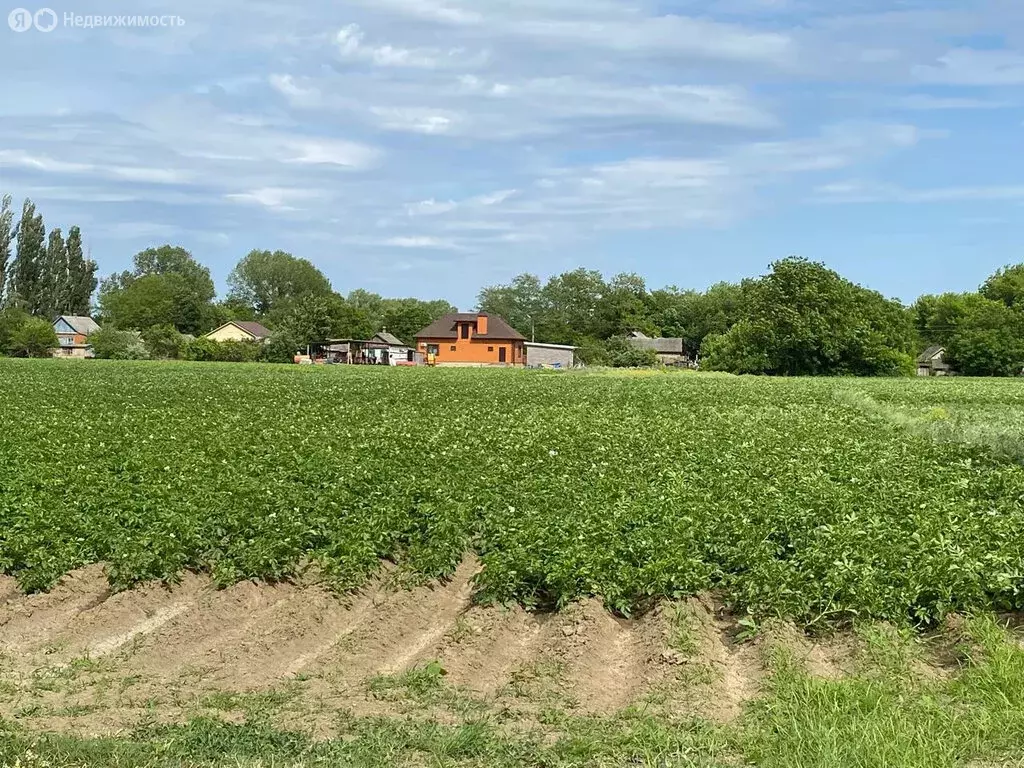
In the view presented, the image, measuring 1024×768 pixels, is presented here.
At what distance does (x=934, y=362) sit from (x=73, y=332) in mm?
102559

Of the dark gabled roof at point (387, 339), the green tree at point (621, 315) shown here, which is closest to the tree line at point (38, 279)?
the dark gabled roof at point (387, 339)

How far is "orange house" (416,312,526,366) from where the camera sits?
101125mm

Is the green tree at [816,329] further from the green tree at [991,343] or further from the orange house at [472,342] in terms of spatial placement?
the orange house at [472,342]

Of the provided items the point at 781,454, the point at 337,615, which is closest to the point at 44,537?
the point at 337,615

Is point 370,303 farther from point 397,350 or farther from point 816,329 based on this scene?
point 816,329

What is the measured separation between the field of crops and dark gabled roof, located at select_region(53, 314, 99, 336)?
102 meters

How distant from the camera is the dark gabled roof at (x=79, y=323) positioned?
376 feet

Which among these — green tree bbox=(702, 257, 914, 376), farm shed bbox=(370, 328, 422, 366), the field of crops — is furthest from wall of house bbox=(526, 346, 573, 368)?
the field of crops

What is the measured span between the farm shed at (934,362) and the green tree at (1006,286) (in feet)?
31.7

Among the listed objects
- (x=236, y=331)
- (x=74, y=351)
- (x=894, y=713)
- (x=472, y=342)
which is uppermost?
(x=236, y=331)

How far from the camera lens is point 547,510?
10.8 metres

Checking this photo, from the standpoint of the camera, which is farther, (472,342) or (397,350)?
(397,350)

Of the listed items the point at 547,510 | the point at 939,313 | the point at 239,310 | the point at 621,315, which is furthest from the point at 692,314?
the point at 547,510

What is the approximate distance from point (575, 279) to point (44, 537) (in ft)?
426
